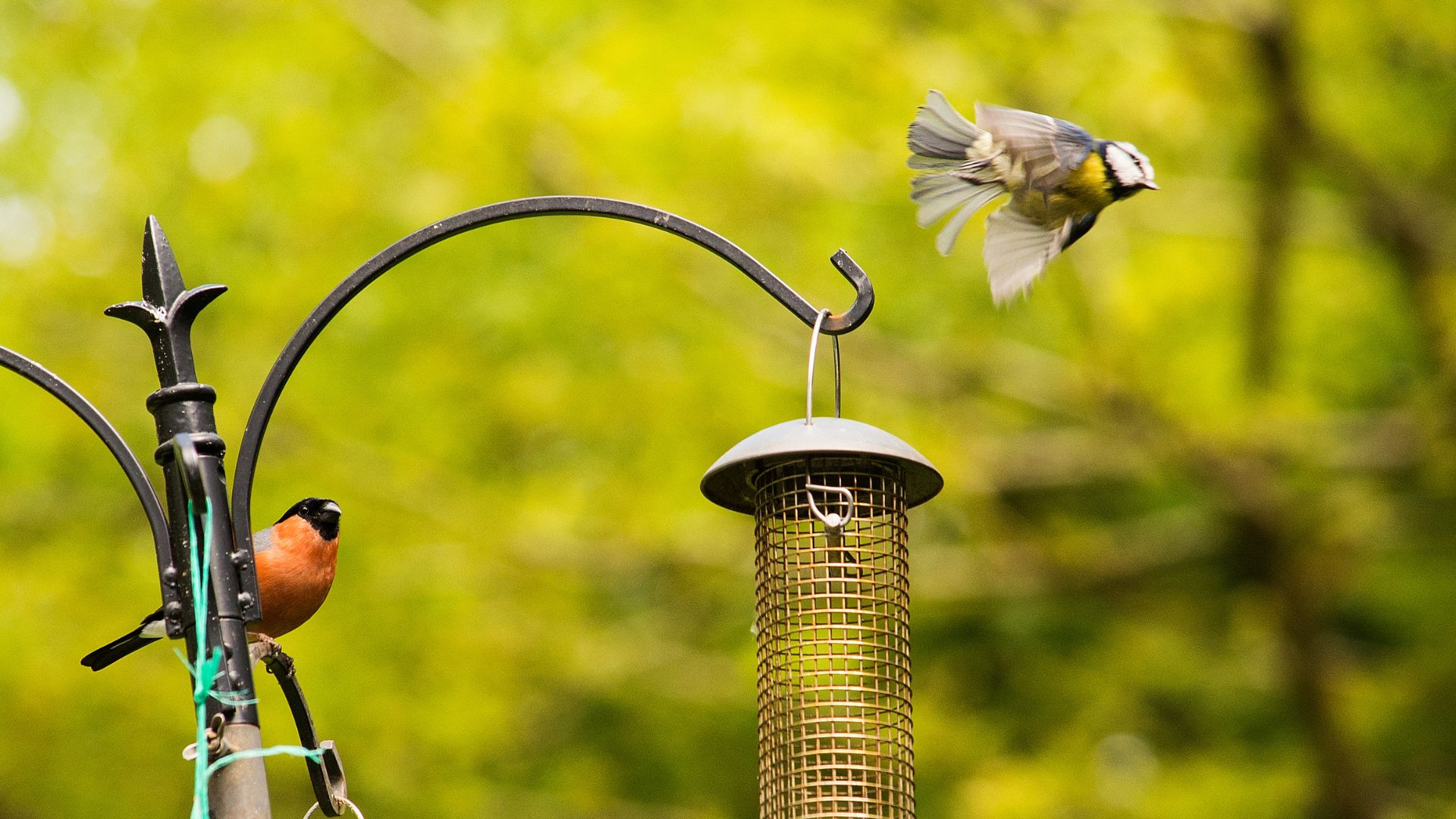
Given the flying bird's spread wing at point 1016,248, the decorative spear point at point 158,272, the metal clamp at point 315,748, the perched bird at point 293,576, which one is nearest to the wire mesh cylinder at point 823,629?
the flying bird's spread wing at point 1016,248

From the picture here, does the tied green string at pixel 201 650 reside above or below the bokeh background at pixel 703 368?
below

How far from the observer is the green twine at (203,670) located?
2.62 meters

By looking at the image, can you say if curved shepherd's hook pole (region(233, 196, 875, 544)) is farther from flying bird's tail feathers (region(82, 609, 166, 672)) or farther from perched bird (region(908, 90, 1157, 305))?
flying bird's tail feathers (region(82, 609, 166, 672))

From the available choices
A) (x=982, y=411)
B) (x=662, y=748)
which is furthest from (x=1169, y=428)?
(x=662, y=748)

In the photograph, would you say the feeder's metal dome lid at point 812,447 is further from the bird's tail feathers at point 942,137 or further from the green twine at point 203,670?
the bird's tail feathers at point 942,137

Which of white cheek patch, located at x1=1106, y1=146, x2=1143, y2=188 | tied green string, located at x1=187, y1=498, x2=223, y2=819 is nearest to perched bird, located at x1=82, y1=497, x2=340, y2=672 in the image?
tied green string, located at x1=187, y1=498, x2=223, y2=819

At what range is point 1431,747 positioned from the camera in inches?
332

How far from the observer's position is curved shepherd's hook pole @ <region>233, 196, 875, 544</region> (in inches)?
116

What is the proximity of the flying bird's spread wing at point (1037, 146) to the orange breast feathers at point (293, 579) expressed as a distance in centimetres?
232

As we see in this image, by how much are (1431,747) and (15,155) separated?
793 centimetres

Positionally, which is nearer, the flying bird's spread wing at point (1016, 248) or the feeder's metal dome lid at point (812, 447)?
the feeder's metal dome lid at point (812, 447)

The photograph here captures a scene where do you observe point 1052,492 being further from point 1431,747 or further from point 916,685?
Result: point 1431,747

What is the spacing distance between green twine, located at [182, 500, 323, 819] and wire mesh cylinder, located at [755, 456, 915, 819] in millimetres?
1279

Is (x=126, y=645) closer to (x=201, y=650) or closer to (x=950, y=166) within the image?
(x=201, y=650)
